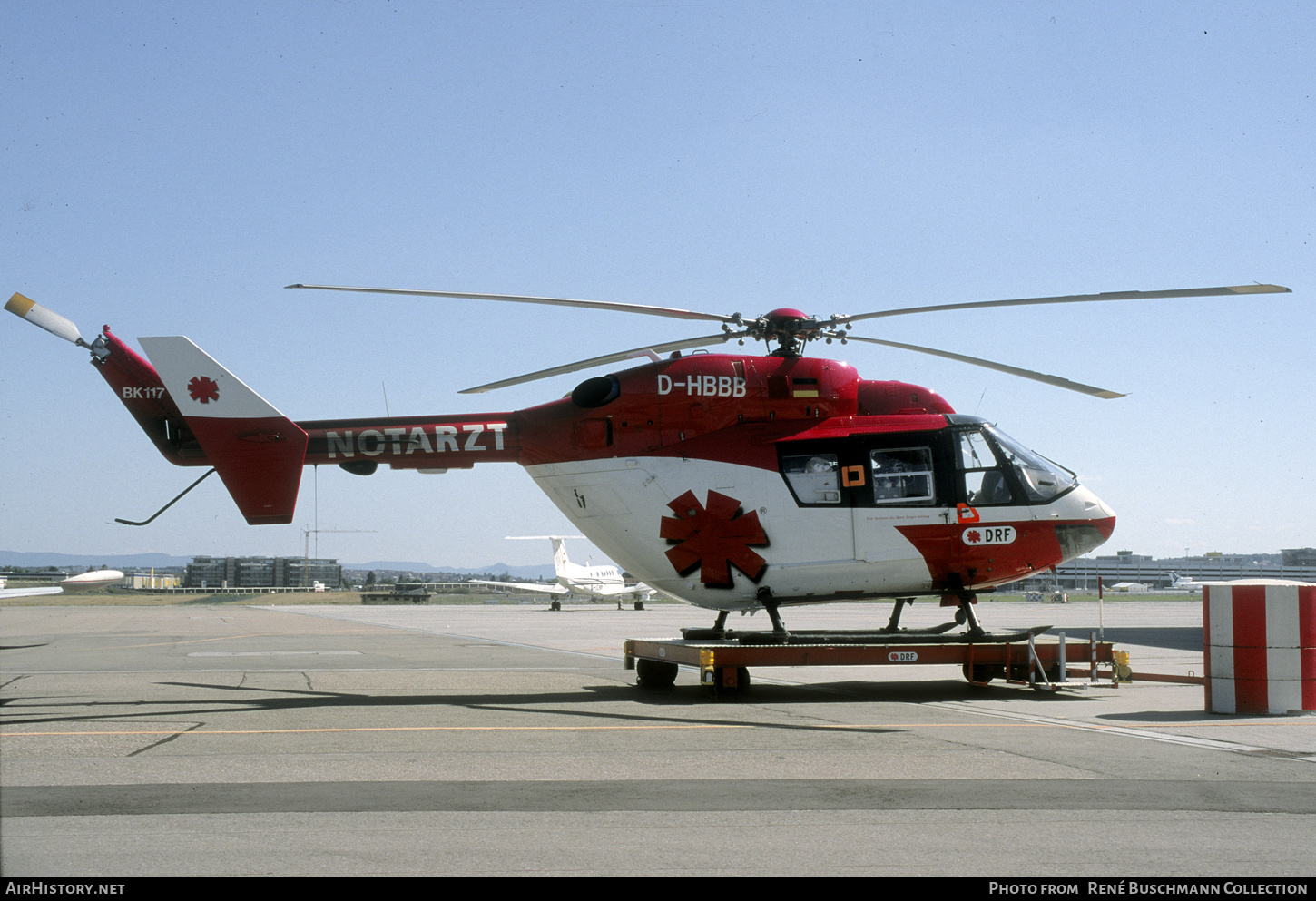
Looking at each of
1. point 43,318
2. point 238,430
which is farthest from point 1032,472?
point 43,318

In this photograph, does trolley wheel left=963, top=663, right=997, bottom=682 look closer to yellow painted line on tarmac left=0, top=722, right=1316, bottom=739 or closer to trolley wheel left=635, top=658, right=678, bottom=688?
yellow painted line on tarmac left=0, top=722, right=1316, bottom=739

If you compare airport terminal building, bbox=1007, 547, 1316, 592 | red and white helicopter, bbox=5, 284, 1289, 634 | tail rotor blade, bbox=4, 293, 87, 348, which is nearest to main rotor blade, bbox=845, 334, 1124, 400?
red and white helicopter, bbox=5, 284, 1289, 634

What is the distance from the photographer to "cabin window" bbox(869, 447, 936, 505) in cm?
1364

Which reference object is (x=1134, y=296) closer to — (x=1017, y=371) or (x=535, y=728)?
(x=1017, y=371)

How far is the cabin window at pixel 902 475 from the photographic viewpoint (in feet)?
44.8

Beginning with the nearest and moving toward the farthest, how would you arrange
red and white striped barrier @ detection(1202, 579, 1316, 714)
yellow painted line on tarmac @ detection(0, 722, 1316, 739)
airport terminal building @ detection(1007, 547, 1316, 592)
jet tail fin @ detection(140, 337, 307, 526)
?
yellow painted line on tarmac @ detection(0, 722, 1316, 739), red and white striped barrier @ detection(1202, 579, 1316, 714), jet tail fin @ detection(140, 337, 307, 526), airport terminal building @ detection(1007, 547, 1316, 592)

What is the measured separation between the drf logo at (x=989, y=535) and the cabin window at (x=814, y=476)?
1894mm

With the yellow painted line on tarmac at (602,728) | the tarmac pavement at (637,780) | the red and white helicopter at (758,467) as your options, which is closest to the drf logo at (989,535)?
the red and white helicopter at (758,467)

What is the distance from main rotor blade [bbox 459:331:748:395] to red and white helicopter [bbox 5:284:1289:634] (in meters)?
0.03

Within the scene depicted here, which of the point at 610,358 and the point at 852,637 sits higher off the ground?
the point at 610,358

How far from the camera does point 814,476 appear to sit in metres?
13.6

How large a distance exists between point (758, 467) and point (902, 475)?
6.62 feet

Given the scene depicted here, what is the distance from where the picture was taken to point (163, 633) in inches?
1139

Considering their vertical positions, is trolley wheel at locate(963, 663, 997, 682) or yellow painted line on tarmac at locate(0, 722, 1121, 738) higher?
trolley wheel at locate(963, 663, 997, 682)
